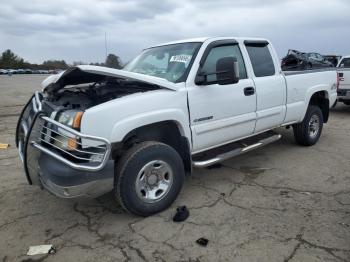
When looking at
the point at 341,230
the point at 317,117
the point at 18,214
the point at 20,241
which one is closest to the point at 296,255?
the point at 341,230

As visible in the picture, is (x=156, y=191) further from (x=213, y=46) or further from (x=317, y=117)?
(x=317, y=117)

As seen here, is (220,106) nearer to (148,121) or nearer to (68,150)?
(148,121)

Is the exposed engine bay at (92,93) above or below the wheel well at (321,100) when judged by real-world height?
above

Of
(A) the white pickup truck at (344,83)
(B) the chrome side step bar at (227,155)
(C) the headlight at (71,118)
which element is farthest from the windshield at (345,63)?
(C) the headlight at (71,118)

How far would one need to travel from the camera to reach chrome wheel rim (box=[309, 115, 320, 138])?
659 centimetres

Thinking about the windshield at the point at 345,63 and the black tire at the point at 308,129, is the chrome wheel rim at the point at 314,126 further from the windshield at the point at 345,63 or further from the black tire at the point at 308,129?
the windshield at the point at 345,63

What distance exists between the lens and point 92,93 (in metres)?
4.14

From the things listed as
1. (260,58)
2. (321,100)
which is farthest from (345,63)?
(260,58)

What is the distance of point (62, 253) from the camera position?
3271mm

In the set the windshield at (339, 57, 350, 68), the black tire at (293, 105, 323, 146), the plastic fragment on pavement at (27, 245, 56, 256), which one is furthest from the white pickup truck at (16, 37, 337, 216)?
the windshield at (339, 57, 350, 68)

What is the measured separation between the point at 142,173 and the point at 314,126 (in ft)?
13.7

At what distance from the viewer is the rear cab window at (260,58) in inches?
205

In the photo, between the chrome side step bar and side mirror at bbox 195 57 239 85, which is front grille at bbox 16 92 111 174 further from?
side mirror at bbox 195 57 239 85

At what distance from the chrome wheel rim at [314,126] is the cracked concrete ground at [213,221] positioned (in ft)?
3.94
